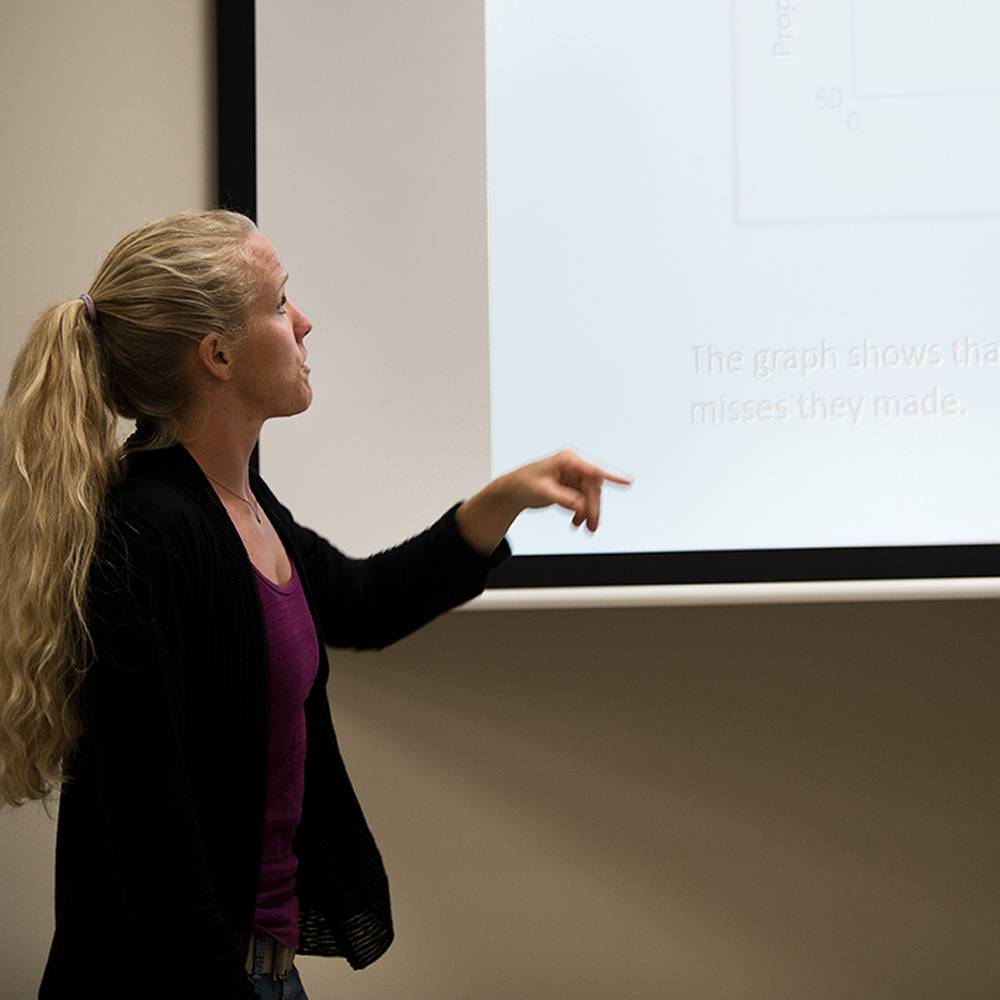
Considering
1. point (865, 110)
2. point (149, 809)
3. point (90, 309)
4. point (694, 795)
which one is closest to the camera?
point (149, 809)

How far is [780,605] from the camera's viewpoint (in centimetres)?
245

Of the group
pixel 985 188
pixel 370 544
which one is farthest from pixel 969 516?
pixel 370 544

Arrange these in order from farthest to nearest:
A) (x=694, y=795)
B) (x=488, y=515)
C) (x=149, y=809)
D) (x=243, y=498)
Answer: (x=694, y=795) → (x=488, y=515) → (x=243, y=498) → (x=149, y=809)

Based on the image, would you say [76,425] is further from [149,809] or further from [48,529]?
[149,809]

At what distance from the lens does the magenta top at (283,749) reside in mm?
1433

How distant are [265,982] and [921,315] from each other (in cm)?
149

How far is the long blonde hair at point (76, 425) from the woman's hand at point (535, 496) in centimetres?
37

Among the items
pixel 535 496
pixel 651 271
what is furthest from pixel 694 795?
pixel 535 496

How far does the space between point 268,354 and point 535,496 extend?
1.13 feet

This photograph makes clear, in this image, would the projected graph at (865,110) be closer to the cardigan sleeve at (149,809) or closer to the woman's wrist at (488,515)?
the woman's wrist at (488,515)

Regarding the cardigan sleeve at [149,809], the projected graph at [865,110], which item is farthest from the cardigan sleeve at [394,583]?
the projected graph at [865,110]

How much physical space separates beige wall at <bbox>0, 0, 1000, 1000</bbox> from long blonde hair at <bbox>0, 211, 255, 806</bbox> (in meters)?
1.05

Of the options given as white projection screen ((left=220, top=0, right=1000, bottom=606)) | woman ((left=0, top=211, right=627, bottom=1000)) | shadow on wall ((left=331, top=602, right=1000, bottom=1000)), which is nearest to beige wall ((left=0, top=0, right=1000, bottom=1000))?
shadow on wall ((left=331, top=602, right=1000, bottom=1000))

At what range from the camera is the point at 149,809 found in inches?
49.3
